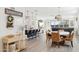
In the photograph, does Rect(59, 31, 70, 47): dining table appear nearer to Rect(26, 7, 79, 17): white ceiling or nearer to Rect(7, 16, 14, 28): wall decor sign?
Rect(26, 7, 79, 17): white ceiling

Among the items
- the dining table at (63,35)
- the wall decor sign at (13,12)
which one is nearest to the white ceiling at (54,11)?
the wall decor sign at (13,12)

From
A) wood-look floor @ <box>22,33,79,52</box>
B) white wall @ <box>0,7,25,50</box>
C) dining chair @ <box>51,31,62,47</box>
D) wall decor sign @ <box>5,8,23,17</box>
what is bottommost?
wood-look floor @ <box>22,33,79,52</box>

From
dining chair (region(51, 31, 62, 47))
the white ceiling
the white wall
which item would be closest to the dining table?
dining chair (region(51, 31, 62, 47))

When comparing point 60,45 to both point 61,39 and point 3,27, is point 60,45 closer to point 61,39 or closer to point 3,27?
point 61,39

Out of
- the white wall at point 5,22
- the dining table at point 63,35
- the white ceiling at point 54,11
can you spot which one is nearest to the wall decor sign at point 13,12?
the white wall at point 5,22

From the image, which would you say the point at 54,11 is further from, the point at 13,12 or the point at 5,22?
the point at 5,22

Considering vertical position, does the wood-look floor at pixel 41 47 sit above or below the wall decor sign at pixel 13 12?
below

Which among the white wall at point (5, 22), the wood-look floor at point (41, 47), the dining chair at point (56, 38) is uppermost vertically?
the white wall at point (5, 22)

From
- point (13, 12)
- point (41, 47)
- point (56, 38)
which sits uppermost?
point (13, 12)

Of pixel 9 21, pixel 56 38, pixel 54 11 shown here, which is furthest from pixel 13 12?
pixel 56 38

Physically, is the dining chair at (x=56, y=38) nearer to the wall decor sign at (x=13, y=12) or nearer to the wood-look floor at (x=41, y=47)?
the wood-look floor at (x=41, y=47)

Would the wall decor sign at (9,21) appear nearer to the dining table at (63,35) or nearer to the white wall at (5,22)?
the white wall at (5,22)
